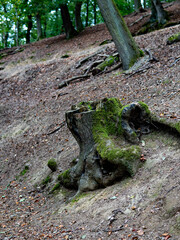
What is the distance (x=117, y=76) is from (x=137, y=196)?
807cm

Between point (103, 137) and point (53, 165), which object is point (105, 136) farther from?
point (53, 165)

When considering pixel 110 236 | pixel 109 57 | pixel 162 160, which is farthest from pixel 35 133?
pixel 110 236

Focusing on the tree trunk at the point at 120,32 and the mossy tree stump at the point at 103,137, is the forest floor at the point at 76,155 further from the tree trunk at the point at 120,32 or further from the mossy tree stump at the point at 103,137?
the tree trunk at the point at 120,32

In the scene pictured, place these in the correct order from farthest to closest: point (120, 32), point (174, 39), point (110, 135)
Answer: point (174, 39) < point (120, 32) < point (110, 135)

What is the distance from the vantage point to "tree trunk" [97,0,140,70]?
38.6ft

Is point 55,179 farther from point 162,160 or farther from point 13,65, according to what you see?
point 13,65

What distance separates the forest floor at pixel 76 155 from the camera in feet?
14.7

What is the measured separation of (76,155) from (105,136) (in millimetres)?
1839

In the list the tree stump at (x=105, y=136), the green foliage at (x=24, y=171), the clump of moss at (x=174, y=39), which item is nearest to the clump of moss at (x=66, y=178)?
the tree stump at (x=105, y=136)

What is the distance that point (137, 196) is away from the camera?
4.83m

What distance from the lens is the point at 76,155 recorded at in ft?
25.5

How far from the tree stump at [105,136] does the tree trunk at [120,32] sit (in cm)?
601

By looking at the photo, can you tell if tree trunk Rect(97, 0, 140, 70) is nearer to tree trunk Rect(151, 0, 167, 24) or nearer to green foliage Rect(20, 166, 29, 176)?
tree trunk Rect(151, 0, 167, 24)

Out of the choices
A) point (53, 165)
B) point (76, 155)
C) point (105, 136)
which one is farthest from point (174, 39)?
point (53, 165)
